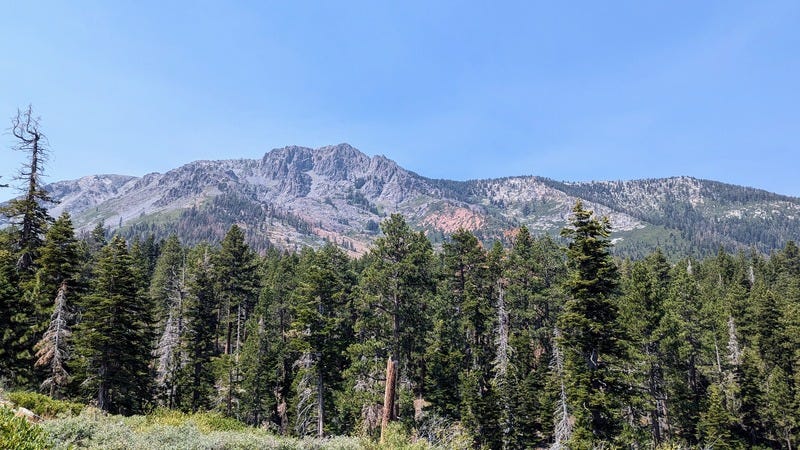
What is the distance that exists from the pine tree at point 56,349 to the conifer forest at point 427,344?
14cm

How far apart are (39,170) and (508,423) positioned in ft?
136

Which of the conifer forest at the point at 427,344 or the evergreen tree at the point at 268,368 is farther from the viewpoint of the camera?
the evergreen tree at the point at 268,368

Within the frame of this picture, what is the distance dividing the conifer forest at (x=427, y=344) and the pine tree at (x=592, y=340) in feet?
0.32

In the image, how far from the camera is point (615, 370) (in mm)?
23531

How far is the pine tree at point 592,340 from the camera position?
23.1m

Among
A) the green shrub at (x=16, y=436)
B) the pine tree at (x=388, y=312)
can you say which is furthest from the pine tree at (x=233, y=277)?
the green shrub at (x=16, y=436)

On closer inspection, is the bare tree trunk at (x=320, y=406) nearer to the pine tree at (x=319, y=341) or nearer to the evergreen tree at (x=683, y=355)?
the pine tree at (x=319, y=341)

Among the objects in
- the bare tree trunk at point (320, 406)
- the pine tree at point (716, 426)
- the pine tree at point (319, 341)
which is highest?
the pine tree at point (319, 341)

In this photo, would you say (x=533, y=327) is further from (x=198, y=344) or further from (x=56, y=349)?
(x=56, y=349)

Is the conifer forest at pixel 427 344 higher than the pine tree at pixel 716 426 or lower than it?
higher

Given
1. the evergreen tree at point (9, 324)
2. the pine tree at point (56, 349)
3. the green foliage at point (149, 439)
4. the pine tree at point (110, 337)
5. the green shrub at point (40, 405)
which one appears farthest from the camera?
the pine tree at point (110, 337)

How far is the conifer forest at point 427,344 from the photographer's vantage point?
25.4 m

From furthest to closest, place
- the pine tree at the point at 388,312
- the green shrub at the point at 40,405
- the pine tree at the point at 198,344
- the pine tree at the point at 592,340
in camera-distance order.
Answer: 1. the pine tree at the point at 198,344
2. the pine tree at the point at 388,312
3. the pine tree at the point at 592,340
4. the green shrub at the point at 40,405

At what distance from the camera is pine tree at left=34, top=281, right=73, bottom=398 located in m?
26.2
